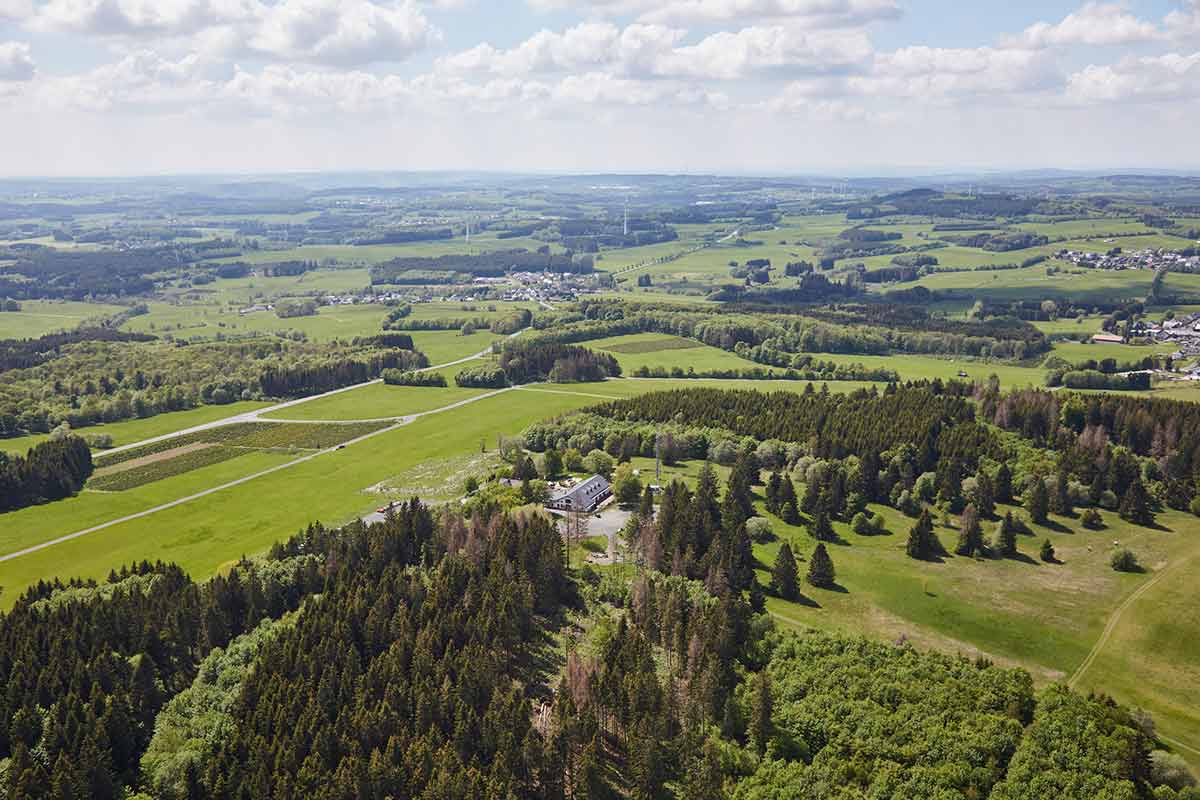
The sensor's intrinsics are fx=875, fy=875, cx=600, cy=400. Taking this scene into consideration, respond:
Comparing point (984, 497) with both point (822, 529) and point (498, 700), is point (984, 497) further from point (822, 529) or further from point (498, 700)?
point (498, 700)

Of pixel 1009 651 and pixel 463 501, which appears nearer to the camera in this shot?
pixel 1009 651

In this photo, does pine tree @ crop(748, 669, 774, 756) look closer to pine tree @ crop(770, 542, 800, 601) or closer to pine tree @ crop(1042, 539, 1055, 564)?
pine tree @ crop(770, 542, 800, 601)

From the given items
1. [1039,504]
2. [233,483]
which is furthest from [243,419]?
[1039,504]

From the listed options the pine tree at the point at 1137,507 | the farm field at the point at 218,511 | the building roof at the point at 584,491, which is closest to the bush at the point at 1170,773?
the pine tree at the point at 1137,507

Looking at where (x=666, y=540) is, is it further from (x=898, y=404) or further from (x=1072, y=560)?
(x=898, y=404)

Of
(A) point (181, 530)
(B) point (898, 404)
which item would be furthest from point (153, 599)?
(B) point (898, 404)
